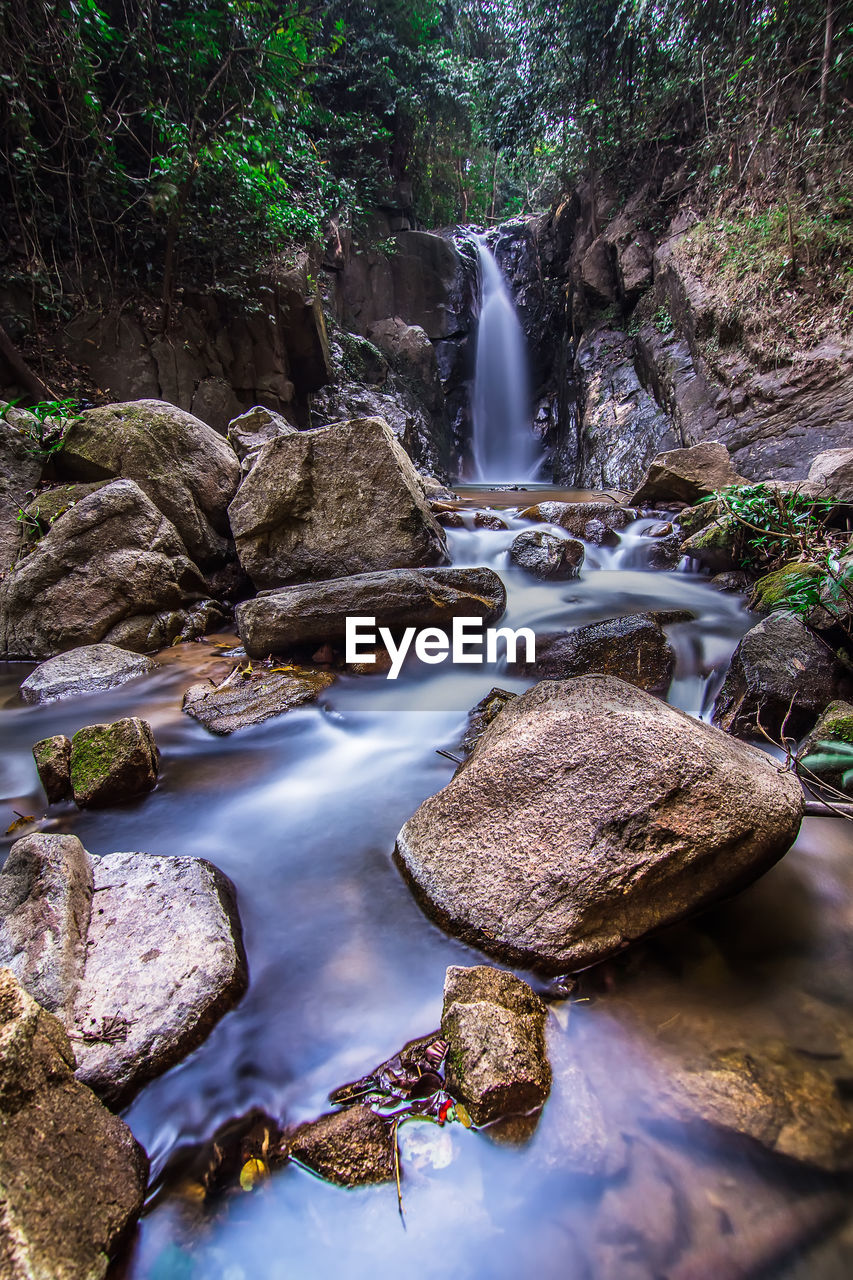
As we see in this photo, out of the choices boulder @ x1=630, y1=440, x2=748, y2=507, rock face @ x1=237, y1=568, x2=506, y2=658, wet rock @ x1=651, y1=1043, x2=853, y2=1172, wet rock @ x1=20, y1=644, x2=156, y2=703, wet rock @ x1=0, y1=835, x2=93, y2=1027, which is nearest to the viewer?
wet rock @ x1=651, y1=1043, x2=853, y2=1172

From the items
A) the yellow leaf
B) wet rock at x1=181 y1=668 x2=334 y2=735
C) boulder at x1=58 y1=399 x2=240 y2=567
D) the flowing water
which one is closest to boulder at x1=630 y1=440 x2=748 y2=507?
boulder at x1=58 y1=399 x2=240 y2=567

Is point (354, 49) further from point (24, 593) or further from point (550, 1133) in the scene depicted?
point (550, 1133)

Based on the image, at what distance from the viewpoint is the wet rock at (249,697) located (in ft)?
11.7

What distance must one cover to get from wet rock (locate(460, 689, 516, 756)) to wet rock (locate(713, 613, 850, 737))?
1243 mm

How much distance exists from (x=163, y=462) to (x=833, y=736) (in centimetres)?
549

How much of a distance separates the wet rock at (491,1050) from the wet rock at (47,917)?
1023 mm

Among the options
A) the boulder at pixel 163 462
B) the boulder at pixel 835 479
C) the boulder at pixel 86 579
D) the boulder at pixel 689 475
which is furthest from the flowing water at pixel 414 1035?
the boulder at pixel 689 475

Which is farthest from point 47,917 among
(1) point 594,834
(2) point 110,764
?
(1) point 594,834

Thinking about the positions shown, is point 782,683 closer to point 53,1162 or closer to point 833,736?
point 833,736

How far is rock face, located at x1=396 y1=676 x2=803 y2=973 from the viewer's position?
1859mm

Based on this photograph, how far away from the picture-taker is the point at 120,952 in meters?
1.77

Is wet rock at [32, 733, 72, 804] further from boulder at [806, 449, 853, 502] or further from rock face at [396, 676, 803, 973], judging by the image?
boulder at [806, 449, 853, 502]

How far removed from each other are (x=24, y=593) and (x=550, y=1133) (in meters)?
4.95

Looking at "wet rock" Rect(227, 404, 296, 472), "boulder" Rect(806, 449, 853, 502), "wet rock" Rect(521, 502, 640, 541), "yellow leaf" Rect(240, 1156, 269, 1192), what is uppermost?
"wet rock" Rect(227, 404, 296, 472)
